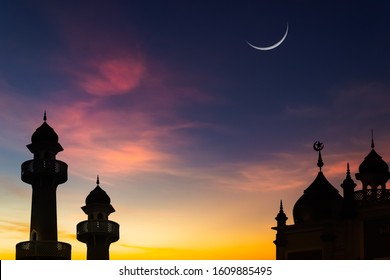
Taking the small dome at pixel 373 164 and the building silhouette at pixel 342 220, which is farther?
the small dome at pixel 373 164

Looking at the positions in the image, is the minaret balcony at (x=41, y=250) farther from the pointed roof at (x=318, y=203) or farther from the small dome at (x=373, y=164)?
the small dome at (x=373, y=164)

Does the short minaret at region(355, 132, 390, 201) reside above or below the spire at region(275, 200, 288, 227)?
above

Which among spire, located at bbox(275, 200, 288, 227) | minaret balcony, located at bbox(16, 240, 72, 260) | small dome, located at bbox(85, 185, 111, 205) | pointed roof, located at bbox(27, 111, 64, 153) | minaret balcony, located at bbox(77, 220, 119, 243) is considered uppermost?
pointed roof, located at bbox(27, 111, 64, 153)

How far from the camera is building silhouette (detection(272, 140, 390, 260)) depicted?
35.3 m

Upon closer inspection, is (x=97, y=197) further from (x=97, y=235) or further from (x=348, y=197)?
(x=348, y=197)

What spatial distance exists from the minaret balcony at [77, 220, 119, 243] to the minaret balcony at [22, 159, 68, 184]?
22.7ft

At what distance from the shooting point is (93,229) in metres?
50.0

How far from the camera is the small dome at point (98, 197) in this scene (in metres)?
52.6

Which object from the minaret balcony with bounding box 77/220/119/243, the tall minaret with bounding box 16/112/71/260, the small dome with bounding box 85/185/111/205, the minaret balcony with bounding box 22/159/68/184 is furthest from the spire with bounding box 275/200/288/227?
the small dome with bounding box 85/185/111/205

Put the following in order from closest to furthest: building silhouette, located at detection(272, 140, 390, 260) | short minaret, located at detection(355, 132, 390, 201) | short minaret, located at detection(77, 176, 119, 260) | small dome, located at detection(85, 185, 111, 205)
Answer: building silhouette, located at detection(272, 140, 390, 260) → short minaret, located at detection(355, 132, 390, 201) → short minaret, located at detection(77, 176, 119, 260) → small dome, located at detection(85, 185, 111, 205)

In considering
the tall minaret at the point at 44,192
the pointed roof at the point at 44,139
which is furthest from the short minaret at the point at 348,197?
the pointed roof at the point at 44,139

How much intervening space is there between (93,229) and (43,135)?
29.0 ft

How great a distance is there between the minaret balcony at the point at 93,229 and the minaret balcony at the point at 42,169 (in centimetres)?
692

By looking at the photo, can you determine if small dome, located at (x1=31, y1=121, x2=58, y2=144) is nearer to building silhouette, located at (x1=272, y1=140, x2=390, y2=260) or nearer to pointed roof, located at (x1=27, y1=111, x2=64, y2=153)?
pointed roof, located at (x1=27, y1=111, x2=64, y2=153)
